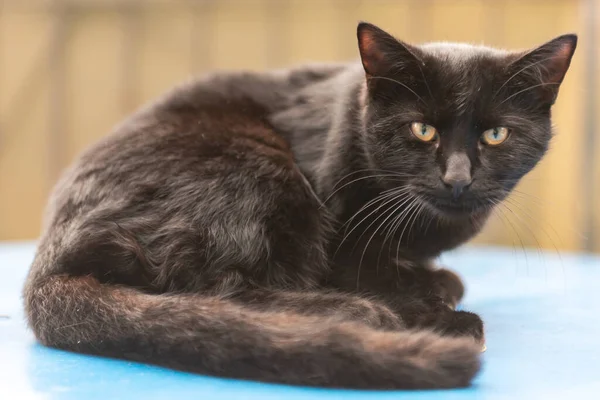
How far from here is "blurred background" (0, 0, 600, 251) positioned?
3.30 m

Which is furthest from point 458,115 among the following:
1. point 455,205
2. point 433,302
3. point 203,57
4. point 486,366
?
point 203,57

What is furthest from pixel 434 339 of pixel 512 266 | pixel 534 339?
pixel 512 266

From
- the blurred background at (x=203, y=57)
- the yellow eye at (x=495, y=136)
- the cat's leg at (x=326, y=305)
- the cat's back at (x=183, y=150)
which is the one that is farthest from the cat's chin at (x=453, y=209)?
the blurred background at (x=203, y=57)

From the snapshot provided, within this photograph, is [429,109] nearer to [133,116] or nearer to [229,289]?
[229,289]

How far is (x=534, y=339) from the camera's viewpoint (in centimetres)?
149

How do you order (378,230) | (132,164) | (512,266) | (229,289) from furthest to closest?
(512,266)
(378,230)
(132,164)
(229,289)

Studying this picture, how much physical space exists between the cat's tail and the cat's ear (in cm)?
64

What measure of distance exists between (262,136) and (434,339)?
0.78 metres

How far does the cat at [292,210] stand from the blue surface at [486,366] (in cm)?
5

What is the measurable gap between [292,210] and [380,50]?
0.42m

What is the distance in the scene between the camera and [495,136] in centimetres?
151

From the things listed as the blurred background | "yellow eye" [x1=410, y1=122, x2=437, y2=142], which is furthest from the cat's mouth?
the blurred background

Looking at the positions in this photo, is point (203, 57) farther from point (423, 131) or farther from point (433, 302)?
point (433, 302)

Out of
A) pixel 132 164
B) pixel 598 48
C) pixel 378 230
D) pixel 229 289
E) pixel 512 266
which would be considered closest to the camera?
pixel 229 289
